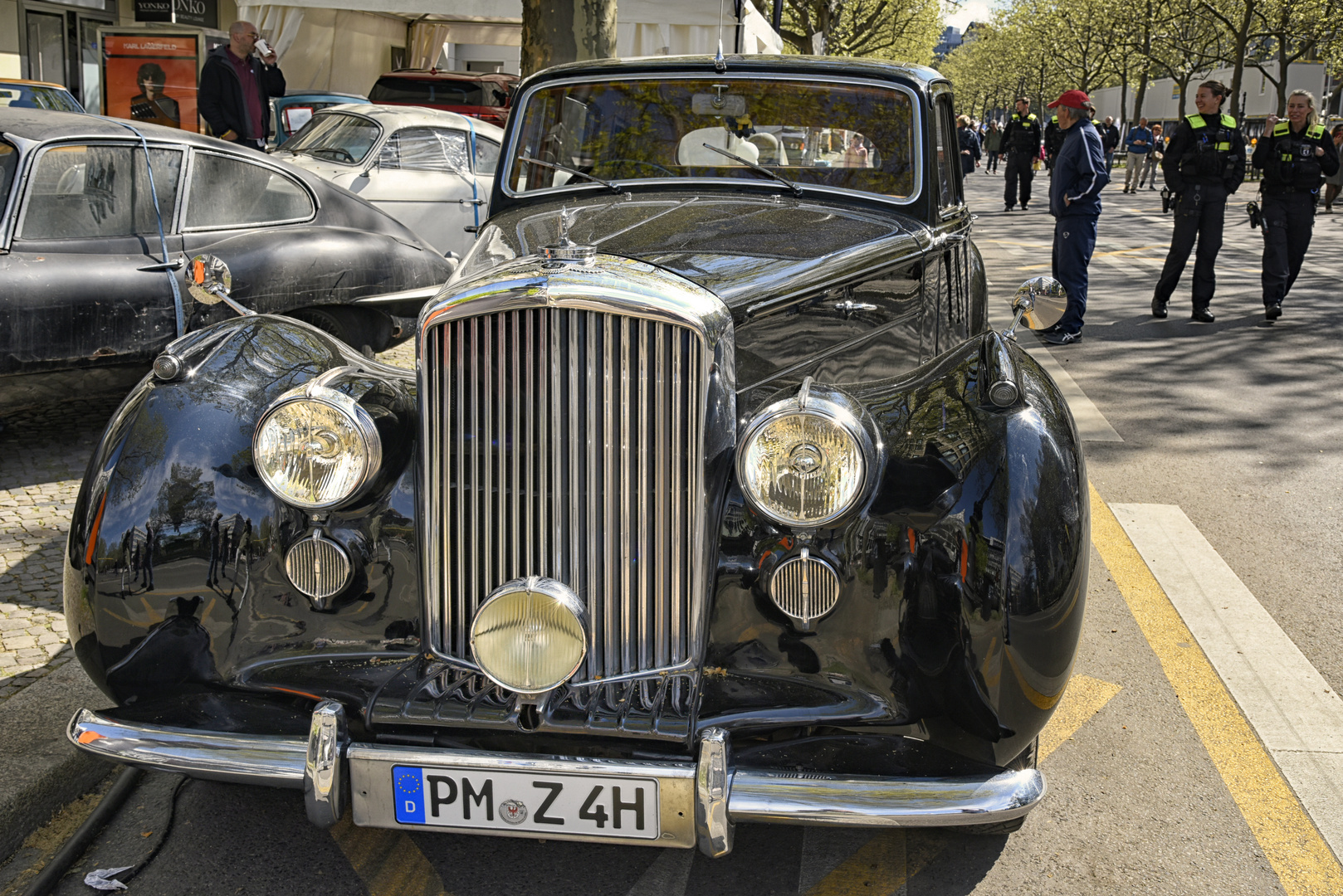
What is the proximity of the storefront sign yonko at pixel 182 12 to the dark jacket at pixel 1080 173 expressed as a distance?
15165mm

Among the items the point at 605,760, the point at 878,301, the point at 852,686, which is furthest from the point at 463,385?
the point at 878,301

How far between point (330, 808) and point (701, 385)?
1.08m

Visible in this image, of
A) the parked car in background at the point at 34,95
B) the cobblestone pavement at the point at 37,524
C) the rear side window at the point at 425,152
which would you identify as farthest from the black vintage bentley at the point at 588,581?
the parked car in background at the point at 34,95

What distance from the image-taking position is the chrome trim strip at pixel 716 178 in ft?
12.9

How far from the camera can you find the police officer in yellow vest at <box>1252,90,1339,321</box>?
959 cm

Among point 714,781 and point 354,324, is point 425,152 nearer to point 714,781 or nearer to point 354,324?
point 354,324

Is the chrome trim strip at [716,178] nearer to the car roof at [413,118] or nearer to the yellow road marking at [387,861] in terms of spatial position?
the yellow road marking at [387,861]

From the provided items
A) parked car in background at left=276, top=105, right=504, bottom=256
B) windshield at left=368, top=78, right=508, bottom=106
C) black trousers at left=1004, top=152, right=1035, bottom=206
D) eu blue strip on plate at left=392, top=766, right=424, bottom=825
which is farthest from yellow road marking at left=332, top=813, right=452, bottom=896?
black trousers at left=1004, top=152, right=1035, bottom=206

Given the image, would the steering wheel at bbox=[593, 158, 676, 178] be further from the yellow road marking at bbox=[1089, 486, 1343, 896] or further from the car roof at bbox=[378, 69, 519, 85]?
the car roof at bbox=[378, 69, 519, 85]

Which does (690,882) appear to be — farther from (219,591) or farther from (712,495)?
(219,591)

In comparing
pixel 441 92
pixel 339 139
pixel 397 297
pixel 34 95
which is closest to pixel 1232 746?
pixel 397 297

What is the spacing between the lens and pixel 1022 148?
20.8m

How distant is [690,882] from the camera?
8.75 ft

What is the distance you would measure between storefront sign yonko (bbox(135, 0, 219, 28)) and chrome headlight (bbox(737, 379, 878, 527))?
1942cm
